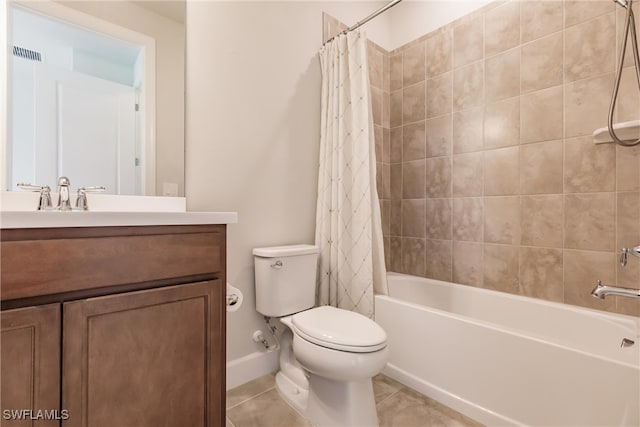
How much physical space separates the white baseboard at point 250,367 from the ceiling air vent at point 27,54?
155 cm

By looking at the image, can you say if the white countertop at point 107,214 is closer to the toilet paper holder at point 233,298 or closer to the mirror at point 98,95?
the mirror at point 98,95

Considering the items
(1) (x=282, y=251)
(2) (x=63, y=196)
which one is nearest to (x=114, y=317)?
(2) (x=63, y=196)

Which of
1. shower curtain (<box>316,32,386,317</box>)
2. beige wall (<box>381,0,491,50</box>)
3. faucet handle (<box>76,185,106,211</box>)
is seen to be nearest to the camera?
faucet handle (<box>76,185,106,211</box>)

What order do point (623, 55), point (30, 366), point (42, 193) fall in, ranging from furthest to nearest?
point (623, 55) → point (42, 193) → point (30, 366)

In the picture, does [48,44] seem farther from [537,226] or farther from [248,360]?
[537,226]

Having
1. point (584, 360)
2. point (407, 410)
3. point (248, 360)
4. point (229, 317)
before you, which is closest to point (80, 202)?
point (229, 317)

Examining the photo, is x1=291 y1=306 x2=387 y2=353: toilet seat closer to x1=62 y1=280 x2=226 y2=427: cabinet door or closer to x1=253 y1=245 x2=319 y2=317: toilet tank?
x1=253 y1=245 x2=319 y2=317: toilet tank

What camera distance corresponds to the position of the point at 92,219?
749 mm

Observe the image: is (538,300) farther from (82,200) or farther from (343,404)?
(82,200)

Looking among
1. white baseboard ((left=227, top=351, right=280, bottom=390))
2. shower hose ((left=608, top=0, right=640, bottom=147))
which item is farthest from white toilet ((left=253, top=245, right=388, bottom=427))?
shower hose ((left=608, top=0, right=640, bottom=147))

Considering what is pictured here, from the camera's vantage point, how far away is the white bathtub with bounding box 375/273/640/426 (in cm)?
102

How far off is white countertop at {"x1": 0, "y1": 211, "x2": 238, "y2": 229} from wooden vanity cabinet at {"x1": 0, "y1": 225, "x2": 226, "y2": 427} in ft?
0.07

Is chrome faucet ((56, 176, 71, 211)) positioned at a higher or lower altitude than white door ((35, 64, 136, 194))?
lower

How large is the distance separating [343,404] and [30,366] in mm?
1009
